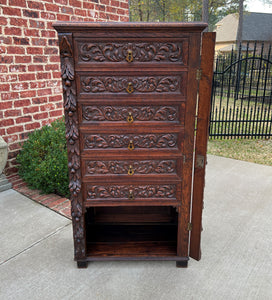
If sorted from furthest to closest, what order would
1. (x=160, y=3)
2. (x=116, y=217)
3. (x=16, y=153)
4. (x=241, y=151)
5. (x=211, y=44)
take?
1. (x=160, y=3)
2. (x=241, y=151)
3. (x=16, y=153)
4. (x=116, y=217)
5. (x=211, y=44)

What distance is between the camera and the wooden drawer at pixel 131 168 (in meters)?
2.15

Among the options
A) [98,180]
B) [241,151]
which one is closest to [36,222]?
[98,180]

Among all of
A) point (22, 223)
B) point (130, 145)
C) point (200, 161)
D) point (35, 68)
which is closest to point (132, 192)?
point (130, 145)

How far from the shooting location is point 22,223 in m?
3.08

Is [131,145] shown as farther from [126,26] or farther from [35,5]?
[35,5]

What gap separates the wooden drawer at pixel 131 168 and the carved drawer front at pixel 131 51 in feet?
2.48

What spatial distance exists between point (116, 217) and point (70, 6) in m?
3.66

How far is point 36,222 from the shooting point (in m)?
3.10

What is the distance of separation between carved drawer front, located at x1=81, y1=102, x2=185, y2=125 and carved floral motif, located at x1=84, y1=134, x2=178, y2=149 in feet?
0.37

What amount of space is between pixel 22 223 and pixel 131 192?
5.33 ft

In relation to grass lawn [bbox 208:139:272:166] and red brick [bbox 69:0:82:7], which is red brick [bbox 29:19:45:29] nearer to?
red brick [bbox 69:0:82:7]

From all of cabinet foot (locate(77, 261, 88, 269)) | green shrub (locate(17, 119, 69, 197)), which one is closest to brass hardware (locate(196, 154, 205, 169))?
cabinet foot (locate(77, 261, 88, 269))

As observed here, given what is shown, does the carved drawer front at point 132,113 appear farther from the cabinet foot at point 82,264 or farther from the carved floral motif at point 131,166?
the cabinet foot at point 82,264

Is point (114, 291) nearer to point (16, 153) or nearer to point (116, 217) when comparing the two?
point (116, 217)
